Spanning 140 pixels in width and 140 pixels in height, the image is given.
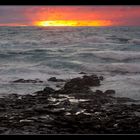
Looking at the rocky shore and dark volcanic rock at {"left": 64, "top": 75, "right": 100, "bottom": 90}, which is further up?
the rocky shore

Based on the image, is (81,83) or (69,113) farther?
(81,83)

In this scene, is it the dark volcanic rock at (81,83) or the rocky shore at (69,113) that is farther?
the dark volcanic rock at (81,83)

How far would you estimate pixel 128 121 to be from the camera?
588 centimetres

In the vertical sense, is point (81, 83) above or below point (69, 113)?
below

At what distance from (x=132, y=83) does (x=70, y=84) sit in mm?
2677

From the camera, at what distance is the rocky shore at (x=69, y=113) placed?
528 centimetres

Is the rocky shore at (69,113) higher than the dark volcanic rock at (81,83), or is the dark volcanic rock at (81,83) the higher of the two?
the rocky shore at (69,113)

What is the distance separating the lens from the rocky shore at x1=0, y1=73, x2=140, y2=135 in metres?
5.28

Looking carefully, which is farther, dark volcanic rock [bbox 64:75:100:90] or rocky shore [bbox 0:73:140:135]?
dark volcanic rock [bbox 64:75:100:90]

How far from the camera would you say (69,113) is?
Answer: 6.78 metres
